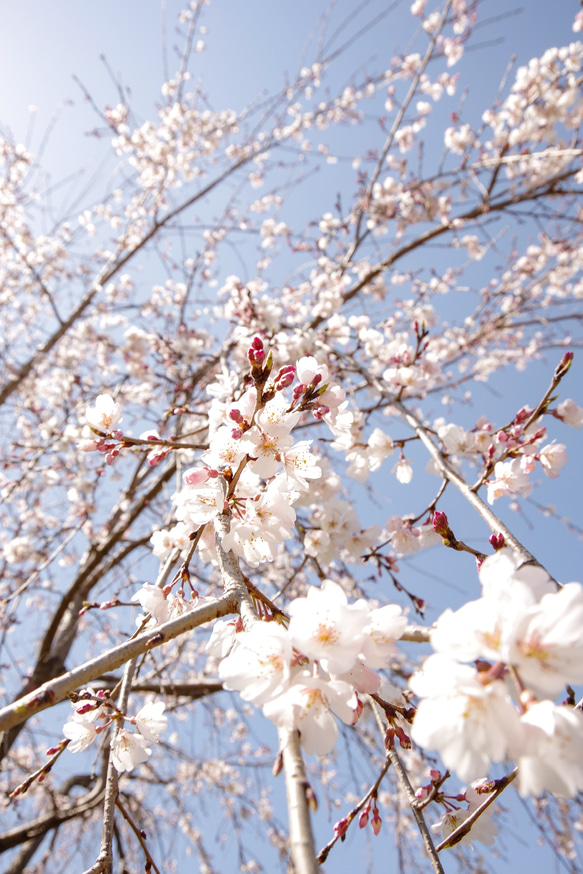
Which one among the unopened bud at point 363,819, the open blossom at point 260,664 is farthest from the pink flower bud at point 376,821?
the open blossom at point 260,664

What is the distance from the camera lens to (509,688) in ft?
2.29

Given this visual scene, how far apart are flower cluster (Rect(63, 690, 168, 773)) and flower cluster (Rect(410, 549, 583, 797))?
32.5 inches

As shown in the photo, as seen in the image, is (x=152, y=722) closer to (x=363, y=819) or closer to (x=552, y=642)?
(x=363, y=819)

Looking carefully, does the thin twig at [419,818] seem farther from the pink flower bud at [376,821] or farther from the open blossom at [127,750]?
the open blossom at [127,750]

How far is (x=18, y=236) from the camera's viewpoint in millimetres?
6570

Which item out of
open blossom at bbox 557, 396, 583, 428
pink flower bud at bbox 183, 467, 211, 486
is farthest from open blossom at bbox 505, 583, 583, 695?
open blossom at bbox 557, 396, 583, 428

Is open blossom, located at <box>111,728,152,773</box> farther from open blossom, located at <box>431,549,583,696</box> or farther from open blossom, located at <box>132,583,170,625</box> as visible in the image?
open blossom, located at <box>431,549,583,696</box>

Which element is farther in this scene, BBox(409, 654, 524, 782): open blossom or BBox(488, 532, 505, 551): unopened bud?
BBox(488, 532, 505, 551): unopened bud

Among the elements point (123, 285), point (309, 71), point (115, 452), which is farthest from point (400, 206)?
point (115, 452)

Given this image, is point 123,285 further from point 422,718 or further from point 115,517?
point 422,718

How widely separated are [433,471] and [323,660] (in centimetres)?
136

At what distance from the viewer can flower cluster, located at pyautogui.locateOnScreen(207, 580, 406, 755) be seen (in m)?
0.78

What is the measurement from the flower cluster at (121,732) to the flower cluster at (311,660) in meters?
0.53

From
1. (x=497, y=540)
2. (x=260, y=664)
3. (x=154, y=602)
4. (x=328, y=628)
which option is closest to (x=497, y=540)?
(x=497, y=540)
